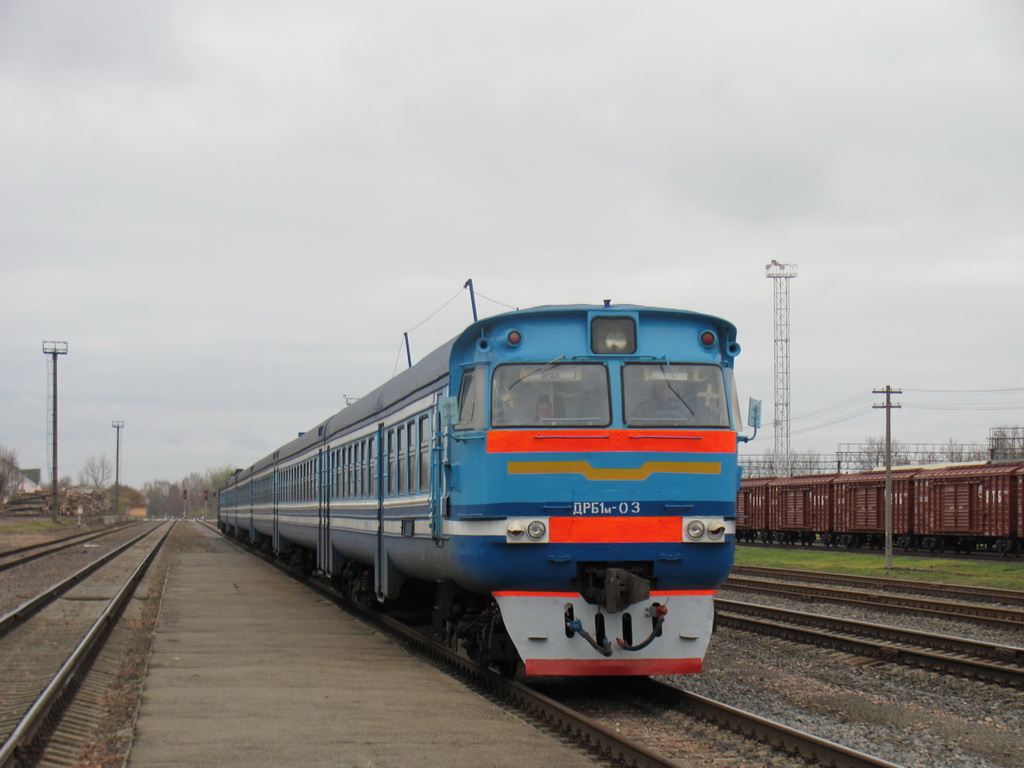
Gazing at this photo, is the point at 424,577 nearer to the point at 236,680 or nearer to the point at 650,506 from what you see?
the point at 236,680

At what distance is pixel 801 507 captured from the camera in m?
45.2

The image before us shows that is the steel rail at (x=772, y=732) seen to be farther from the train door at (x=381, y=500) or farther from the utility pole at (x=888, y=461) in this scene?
the utility pole at (x=888, y=461)

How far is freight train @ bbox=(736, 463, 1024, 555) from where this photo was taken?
33.8 meters

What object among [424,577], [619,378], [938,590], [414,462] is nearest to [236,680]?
[424,577]

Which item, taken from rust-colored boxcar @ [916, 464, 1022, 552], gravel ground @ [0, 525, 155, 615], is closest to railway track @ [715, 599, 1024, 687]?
gravel ground @ [0, 525, 155, 615]

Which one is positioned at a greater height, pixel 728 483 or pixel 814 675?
pixel 728 483

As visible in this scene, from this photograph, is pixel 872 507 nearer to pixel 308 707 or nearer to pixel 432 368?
pixel 432 368

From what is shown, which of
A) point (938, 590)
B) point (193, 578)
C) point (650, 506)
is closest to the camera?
point (650, 506)

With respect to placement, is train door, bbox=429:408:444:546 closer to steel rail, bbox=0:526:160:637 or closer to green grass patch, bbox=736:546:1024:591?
steel rail, bbox=0:526:160:637

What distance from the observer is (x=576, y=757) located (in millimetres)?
7309

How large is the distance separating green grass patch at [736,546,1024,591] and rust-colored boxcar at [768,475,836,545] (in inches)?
178

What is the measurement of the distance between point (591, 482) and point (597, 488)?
69 millimetres

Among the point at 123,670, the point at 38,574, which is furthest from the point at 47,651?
the point at 38,574

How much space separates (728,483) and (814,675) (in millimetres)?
2851
